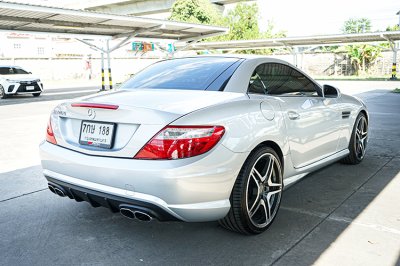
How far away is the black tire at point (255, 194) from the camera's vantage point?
2.85 m

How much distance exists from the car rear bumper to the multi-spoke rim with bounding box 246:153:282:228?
0.35 metres

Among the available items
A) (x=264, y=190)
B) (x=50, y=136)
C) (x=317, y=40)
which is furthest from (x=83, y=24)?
(x=317, y=40)

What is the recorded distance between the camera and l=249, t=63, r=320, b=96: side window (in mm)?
3393

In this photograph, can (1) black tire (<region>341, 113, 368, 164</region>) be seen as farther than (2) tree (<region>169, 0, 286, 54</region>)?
No

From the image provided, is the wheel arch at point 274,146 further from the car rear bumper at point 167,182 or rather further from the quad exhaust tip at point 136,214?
the quad exhaust tip at point 136,214

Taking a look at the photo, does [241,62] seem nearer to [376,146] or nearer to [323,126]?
[323,126]

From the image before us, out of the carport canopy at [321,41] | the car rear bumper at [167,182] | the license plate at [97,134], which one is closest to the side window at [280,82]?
the car rear bumper at [167,182]

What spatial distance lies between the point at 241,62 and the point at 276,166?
0.92m

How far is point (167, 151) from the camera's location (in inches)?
99.9

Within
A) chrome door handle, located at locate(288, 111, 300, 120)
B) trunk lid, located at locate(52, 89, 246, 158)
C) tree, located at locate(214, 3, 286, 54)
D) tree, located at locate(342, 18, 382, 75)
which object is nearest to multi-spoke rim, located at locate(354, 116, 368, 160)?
chrome door handle, located at locate(288, 111, 300, 120)

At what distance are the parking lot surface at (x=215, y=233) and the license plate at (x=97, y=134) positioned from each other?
0.77 m

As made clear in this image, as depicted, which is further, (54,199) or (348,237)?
(54,199)

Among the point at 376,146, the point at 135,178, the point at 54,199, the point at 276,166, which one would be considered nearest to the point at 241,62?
the point at 276,166

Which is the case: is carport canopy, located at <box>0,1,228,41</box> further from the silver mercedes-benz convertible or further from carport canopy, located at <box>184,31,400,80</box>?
the silver mercedes-benz convertible
